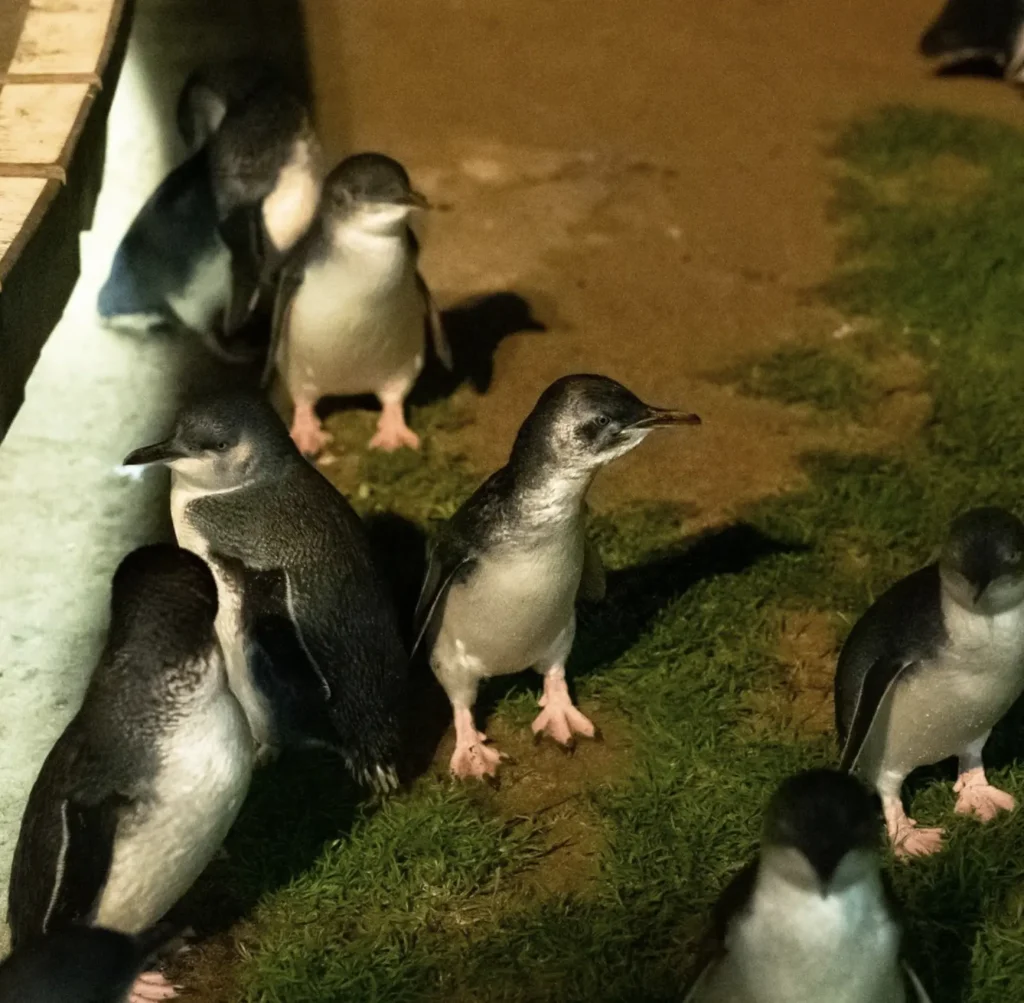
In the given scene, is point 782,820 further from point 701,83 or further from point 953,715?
point 701,83

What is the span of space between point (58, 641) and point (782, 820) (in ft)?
6.54

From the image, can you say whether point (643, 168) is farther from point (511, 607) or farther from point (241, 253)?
point (511, 607)

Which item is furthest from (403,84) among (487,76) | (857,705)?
(857,705)

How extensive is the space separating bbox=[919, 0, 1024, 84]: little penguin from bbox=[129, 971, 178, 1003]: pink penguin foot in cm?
457

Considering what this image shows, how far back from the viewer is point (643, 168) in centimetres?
508

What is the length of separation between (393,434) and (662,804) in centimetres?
147

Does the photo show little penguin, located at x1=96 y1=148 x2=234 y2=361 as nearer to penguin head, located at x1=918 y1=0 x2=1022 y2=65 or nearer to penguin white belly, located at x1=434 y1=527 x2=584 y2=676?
penguin white belly, located at x1=434 y1=527 x2=584 y2=676

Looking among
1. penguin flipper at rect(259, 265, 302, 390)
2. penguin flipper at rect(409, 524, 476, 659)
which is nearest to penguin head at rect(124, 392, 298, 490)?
penguin flipper at rect(409, 524, 476, 659)

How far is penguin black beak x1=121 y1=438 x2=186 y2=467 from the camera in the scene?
2.91 meters

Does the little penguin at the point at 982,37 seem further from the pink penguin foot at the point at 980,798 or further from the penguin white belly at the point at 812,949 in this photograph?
the penguin white belly at the point at 812,949

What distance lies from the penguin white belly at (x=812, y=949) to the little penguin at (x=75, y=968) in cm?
87

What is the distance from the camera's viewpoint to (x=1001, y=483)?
144 inches

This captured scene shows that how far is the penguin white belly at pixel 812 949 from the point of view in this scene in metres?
2.03

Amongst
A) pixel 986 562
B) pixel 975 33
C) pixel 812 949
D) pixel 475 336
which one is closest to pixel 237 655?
pixel 812 949
